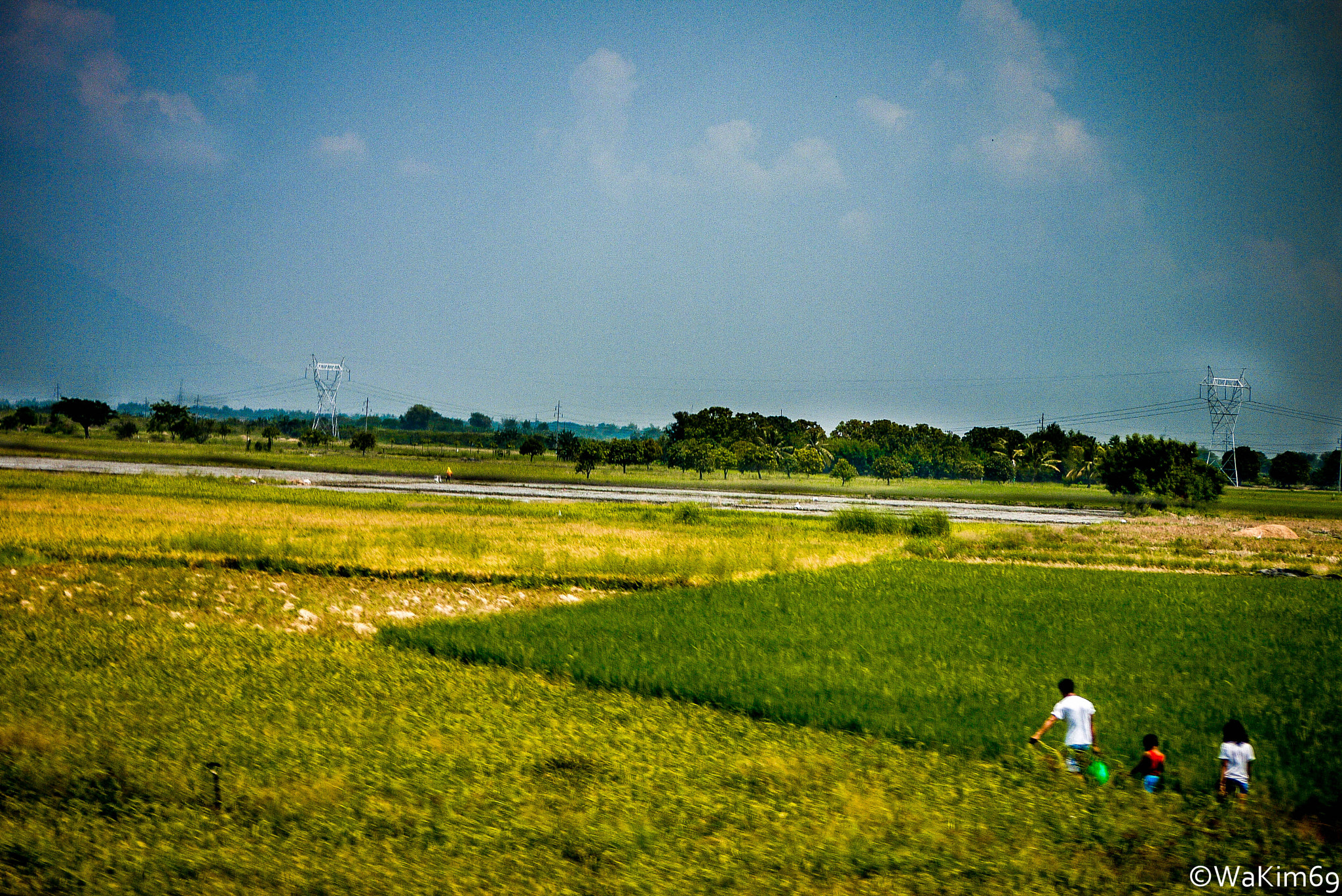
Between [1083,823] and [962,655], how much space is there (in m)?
6.42

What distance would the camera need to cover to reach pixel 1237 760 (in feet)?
27.0

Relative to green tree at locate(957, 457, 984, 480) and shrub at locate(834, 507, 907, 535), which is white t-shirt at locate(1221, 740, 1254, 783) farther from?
green tree at locate(957, 457, 984, 480)

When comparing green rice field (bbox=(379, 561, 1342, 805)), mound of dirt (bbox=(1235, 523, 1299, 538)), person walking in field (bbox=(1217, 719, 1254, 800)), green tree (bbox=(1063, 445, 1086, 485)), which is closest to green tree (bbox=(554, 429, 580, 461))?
green tree (bbox=(1063, 445, 1086, 485))

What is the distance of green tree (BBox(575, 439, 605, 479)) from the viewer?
8938cm

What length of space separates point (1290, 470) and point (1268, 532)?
104 meters

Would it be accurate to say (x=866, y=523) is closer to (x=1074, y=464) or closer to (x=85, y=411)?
(x=1074, y=464)

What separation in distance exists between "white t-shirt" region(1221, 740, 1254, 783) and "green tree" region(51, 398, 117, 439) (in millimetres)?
136805

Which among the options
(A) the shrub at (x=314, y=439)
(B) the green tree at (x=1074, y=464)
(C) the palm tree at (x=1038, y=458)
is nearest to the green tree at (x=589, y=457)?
(A) the shrub at (x=314, y=439)

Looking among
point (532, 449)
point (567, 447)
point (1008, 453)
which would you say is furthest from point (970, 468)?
point (532, 449)

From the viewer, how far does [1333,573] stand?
29.4m

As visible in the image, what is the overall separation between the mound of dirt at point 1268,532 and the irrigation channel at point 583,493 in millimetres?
7593

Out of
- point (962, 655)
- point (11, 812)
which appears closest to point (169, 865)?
point (11, 812)

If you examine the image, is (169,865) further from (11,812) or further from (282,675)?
(282,675)

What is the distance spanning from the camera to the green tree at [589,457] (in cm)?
8938
